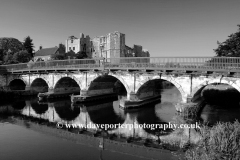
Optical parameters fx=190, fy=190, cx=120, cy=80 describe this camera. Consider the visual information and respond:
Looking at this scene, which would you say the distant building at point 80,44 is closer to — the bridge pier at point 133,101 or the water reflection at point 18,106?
the water reflection at point 18,106

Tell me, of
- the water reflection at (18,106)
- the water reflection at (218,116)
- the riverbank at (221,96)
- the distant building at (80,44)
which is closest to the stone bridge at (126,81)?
the water reflection at (218,116)

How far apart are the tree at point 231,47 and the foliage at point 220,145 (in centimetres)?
2921

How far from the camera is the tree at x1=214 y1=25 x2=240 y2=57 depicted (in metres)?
33.0

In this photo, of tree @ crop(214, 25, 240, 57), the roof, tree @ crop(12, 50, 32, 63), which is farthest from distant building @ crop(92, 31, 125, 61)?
tree @ crop(214, 25, 240, 57)

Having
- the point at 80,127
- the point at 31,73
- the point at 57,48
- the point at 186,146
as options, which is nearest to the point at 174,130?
the point at 186,146

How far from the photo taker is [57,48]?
75.5 m

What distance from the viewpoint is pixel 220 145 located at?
6.91 metres

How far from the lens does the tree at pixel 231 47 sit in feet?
108

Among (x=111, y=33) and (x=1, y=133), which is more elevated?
(x=111, y=33)

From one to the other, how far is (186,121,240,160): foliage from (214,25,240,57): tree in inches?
1150

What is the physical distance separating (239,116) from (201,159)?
17.2 meters

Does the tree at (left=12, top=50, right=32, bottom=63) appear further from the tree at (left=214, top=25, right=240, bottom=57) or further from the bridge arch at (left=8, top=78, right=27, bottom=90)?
the tree at (left=214, top=25, right=240, bottom=57)

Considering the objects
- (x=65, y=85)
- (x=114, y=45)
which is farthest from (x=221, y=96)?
(x=114, y=45)

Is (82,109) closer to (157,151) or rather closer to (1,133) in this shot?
(1,133)
